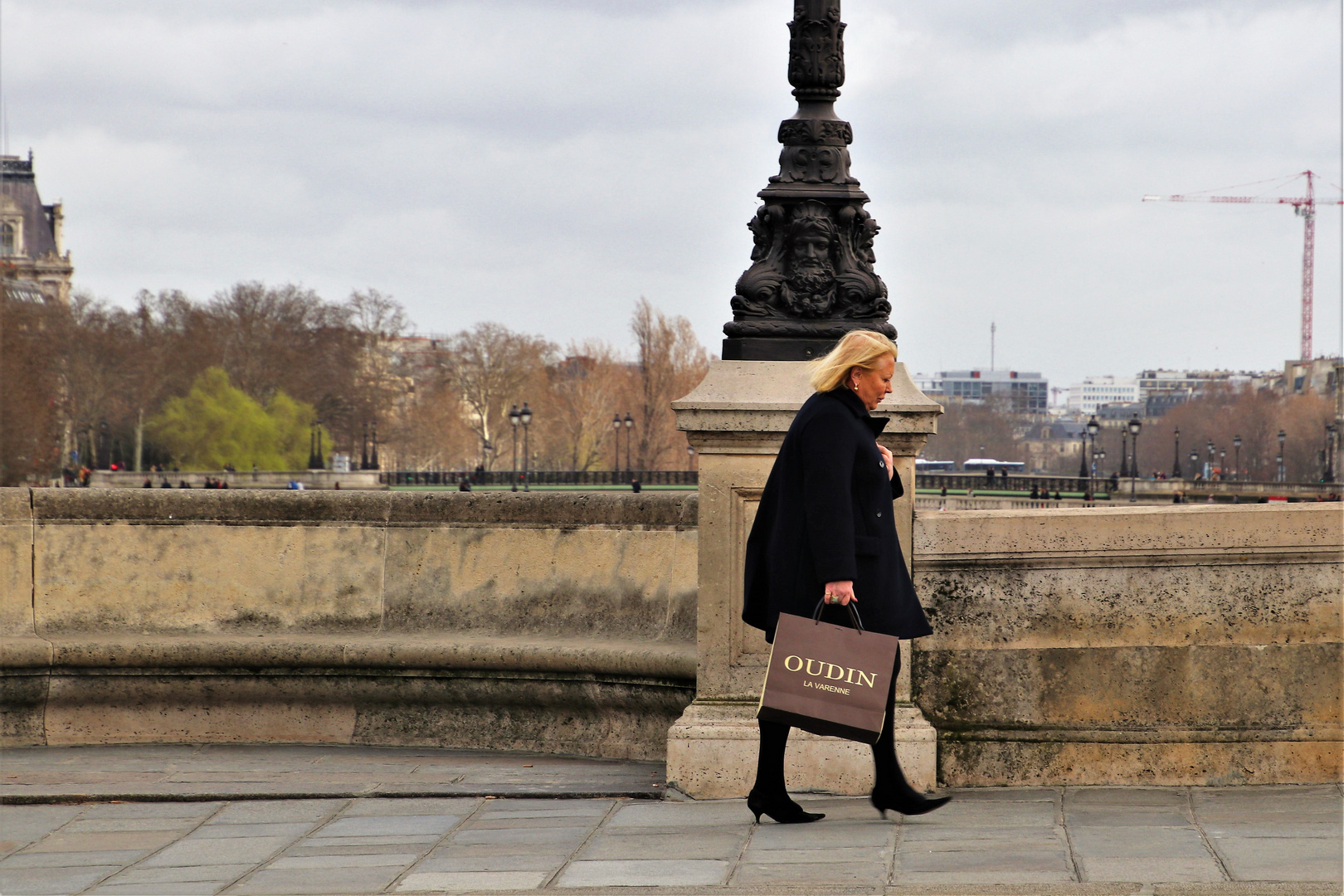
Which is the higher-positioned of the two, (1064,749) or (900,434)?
(900,434)

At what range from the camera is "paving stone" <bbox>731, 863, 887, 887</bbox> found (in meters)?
3.67

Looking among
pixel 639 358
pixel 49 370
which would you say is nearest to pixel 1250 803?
pixel 49 370

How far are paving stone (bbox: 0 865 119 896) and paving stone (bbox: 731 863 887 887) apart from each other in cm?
174

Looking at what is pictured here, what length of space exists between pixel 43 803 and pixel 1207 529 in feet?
13.2

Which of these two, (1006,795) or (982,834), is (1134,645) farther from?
(982,834)

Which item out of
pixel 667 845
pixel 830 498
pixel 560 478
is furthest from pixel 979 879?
pixel 560 478

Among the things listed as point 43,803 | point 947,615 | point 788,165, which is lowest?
point 43,803

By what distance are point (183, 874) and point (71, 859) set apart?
44 cm

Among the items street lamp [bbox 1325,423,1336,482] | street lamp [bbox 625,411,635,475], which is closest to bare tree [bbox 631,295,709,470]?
street lamp [bbox 625,411,635,475]

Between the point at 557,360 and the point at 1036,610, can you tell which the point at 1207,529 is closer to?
the point at 1036,610

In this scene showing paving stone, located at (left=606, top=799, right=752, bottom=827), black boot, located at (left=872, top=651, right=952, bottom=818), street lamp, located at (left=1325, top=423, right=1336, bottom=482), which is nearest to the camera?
black boot, located at (left=872, top=651, right=952, bottom=818)

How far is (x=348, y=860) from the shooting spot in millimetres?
4039

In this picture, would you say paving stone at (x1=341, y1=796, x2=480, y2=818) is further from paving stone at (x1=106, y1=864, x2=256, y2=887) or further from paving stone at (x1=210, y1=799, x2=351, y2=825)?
paving stone at (x1=106, y1=864, x2=256, y2=887)

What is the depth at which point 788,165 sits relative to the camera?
5.12 m
